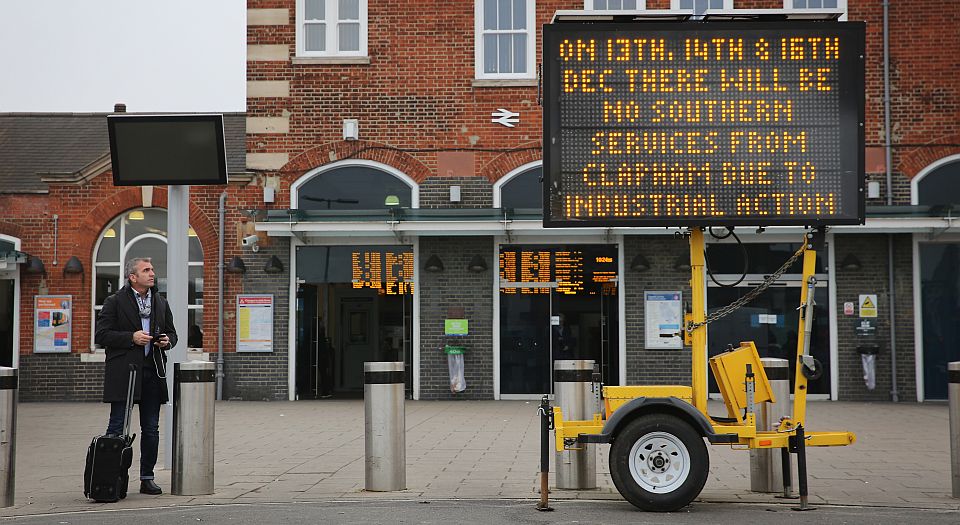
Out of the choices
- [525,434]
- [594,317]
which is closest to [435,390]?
[594,317]

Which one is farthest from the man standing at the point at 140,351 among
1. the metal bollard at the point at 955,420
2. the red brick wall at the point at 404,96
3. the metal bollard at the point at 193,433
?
the red brick wall at the point at 404,96

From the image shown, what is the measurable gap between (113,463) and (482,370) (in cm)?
1044

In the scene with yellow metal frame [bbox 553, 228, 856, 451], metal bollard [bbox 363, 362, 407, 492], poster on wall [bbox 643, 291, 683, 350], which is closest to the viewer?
yellow metal frame [bbox 553, 228, 856, 451]

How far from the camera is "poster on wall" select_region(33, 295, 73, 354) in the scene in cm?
1828

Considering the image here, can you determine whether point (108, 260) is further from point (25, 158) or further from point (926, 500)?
point (926, 500)

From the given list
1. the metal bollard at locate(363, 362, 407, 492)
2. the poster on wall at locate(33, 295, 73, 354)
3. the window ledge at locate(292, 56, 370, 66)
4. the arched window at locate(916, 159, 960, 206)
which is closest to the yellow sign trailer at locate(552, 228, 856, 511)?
the metal bollard at locate(363, 362, 407, 492)

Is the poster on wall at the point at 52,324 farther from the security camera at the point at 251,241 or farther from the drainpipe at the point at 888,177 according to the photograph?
the drainpipe at the point at 888,177

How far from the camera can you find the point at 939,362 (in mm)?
17609

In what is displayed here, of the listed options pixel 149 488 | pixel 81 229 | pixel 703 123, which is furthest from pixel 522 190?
pixel 149 488

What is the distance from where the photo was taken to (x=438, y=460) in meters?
10.3

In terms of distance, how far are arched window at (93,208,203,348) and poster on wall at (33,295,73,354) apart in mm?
478

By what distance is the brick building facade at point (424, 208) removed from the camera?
17.6 meters

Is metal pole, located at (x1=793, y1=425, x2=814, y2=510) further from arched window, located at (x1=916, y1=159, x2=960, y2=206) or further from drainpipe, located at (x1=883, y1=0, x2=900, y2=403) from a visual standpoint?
arched window, located at (x1=916, y1=159, x2=960, y2=206)

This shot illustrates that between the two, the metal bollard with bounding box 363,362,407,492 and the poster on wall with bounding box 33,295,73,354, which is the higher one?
the poster on wall with bounding box 33,295,73,354
